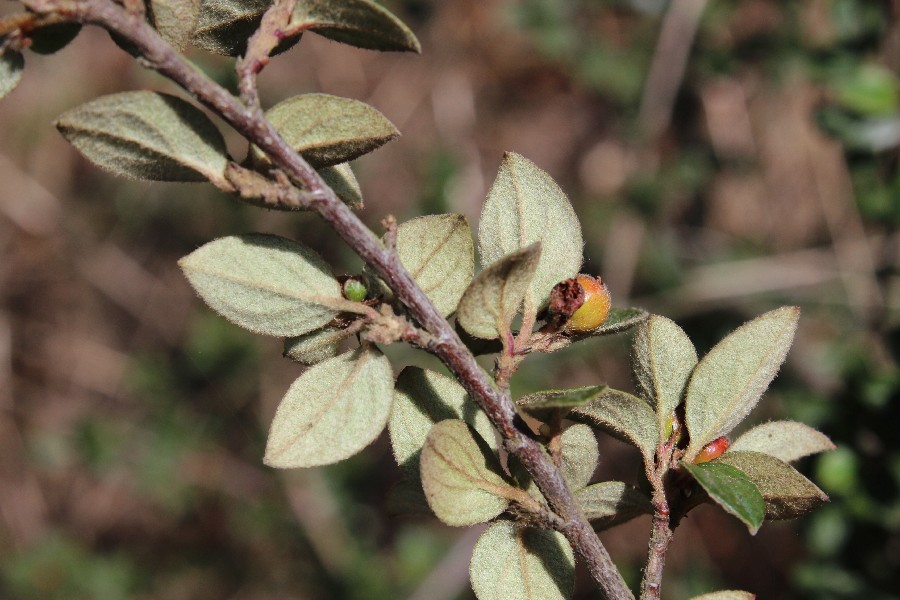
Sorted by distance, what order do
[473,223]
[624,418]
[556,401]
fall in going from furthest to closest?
[473,223] → [624,418] → [556,401]

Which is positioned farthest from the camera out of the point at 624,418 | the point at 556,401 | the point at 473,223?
the point at 473,223

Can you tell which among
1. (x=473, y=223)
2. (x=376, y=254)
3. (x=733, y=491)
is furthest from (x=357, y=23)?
(x=473, y=223)

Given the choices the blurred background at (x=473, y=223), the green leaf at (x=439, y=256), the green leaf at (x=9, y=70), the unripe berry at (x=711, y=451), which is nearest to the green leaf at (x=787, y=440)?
the unripe berry at (x=711, y=451)

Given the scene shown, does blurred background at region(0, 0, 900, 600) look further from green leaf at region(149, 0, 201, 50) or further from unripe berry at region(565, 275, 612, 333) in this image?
green leaf at region(149, 0, 201, 50)

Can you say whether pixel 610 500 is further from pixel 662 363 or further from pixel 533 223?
pixel 533 223

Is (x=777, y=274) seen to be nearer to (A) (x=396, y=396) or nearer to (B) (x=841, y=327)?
(B) (x=841, y=327)

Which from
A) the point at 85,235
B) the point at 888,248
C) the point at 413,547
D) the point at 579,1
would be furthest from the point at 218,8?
the point at 85,235

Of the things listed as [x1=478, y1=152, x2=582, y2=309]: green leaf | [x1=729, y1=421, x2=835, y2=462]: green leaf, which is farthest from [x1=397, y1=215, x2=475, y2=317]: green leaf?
A: [x1=729, y1=421, x2=835, y2=462]: green leaf
